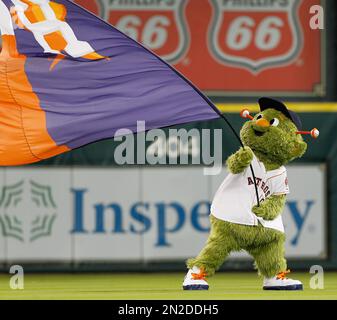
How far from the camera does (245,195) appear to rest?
428 inches

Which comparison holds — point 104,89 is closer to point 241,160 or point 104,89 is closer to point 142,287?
point 241,160

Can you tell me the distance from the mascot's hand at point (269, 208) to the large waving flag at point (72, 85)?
90cm

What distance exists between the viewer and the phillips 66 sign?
15805mm

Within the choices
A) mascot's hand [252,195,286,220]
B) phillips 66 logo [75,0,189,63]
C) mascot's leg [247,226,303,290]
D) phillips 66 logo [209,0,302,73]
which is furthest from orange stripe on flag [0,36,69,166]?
phillips 66 logo [209,0,302,73]

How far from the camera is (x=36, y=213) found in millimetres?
14422

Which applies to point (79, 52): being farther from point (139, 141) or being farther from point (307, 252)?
point (307, 252)

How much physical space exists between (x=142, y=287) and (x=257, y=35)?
14.2 feet

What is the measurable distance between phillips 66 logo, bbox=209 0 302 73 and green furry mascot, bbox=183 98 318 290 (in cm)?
468

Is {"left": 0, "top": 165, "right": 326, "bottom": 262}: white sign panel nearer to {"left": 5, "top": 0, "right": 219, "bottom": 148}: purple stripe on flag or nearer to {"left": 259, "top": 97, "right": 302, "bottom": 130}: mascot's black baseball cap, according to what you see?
{"left": 259, "top": 97, "right": 302, "bottom": 130}: mascot's black baseball cap

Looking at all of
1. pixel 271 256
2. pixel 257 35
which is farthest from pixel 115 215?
pixel 271 256

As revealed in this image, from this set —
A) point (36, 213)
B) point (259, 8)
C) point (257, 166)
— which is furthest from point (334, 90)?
point (257, 166)

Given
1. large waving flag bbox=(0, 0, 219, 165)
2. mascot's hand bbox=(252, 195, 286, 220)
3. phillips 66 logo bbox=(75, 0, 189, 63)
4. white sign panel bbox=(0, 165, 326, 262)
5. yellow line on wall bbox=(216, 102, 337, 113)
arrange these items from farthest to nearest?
phillips 66 logo bbox=(75, 0, 189, 63) → yellow line on wall bbox=(216, 102, 337, 113) → white sign panel bbox=(0, 165, 326, 262) → mascot's hand bbox=(252, 195, 286, 220) → large waving flag bbox=(0, 0, 219, 165)

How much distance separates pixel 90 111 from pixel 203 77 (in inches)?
214

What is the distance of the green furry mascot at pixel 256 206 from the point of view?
1085cm
